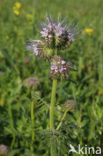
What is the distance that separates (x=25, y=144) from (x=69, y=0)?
35.9 ft

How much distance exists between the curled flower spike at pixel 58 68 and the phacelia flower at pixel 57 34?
0.35ft

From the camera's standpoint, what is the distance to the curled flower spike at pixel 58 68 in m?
1.42

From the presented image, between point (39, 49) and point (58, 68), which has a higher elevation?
point (39, 49)

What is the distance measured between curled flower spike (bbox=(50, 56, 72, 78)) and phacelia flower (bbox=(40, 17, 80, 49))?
0.35 feet

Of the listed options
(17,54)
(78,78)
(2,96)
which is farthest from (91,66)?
(2,96)

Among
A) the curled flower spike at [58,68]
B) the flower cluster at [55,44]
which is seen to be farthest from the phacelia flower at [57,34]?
the curled flower spike at [58,68]

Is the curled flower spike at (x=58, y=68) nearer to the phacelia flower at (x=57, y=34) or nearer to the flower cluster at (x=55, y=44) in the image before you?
the flower cluster at (x=55, y=44)

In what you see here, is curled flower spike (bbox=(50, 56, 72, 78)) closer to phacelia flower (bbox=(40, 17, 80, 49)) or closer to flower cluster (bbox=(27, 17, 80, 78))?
flower cluster (bbox=(27, 17, 80, 78))

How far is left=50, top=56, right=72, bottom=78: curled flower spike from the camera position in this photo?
142cm

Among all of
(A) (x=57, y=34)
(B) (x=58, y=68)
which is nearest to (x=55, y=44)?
(A) (x=57, y=34)

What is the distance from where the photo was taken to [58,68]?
1437 mm

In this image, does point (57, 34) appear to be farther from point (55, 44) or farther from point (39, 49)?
point (39, 49)

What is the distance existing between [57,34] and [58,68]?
0.24 metres

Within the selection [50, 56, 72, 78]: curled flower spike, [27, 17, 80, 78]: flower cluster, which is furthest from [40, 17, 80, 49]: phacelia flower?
[50, 56, 72, 78]: curled flower spike
